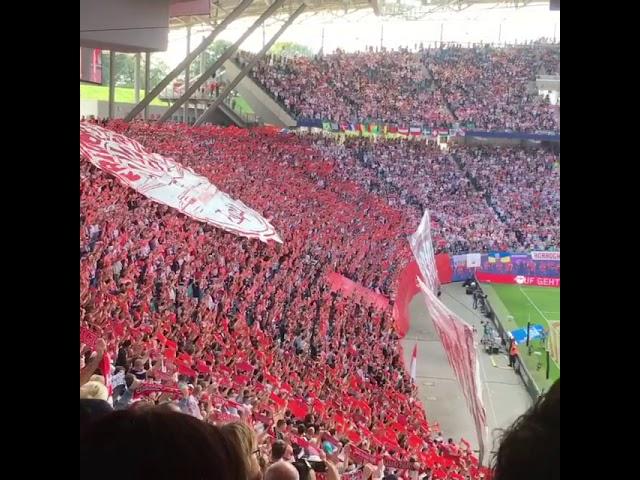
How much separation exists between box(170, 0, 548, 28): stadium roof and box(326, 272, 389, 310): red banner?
19.8 ft

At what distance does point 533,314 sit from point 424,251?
271 cm

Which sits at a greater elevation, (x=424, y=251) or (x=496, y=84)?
(x=496, y=84)

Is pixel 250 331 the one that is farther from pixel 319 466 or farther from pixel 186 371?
pixel 319 466

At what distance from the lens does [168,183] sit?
31.3 feet

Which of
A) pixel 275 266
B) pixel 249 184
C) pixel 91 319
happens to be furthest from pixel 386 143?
pixel 91 319

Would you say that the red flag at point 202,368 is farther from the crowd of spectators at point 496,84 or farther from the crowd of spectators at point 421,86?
the crowd of spectators at point 496,84

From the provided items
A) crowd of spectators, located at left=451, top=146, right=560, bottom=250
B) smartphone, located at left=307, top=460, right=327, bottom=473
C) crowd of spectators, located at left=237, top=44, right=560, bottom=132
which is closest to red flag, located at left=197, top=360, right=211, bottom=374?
smartphone, located at left=307, top=460, right=327, bottom=473

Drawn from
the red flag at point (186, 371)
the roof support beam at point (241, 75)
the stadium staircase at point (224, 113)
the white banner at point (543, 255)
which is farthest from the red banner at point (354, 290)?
the stadium staircase at point (224, 113)

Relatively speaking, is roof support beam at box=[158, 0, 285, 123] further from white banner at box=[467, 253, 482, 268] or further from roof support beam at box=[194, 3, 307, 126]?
white banner at box=[467, 253, 482, 268]

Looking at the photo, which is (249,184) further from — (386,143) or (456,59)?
(456,59)

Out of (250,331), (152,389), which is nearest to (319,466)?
(152,389)

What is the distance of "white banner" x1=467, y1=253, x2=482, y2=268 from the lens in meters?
14.5

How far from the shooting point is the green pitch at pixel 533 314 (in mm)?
9156

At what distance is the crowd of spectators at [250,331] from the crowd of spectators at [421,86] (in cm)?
721
